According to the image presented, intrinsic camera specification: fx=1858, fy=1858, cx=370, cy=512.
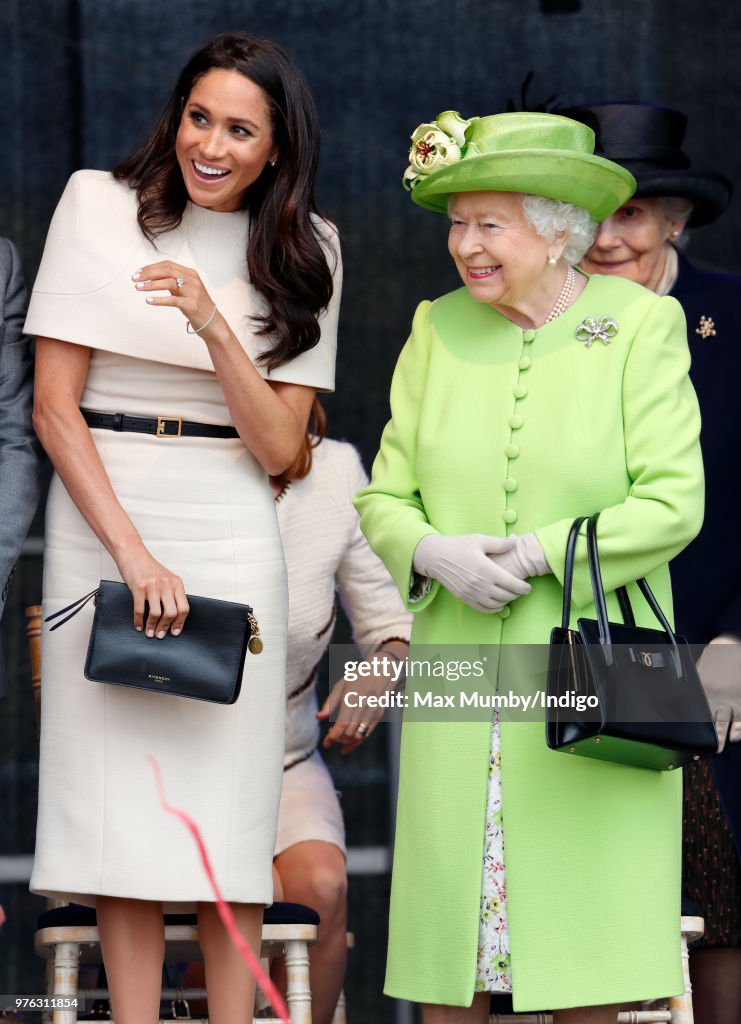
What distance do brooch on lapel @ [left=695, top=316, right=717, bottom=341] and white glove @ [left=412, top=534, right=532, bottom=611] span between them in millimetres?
1035

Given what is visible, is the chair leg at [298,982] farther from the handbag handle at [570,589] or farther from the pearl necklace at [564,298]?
the pearl necklace at [564,298]

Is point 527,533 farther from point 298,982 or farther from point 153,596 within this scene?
point 298,982

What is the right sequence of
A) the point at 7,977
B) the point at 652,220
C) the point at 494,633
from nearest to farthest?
the point at 494,633, the point at 652,220, the point at 7,977

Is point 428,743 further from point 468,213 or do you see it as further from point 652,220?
point 652,220

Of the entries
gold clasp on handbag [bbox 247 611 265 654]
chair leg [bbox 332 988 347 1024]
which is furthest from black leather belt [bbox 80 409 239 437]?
chair leg [bbox 332 988 347 1024]

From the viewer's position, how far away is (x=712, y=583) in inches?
153

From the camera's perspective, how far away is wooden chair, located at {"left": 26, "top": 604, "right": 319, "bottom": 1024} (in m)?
3.41

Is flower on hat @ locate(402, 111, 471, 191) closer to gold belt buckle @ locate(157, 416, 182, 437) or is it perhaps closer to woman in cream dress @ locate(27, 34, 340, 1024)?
woman in cream dress @ locate(27, 34, 340, 1024)

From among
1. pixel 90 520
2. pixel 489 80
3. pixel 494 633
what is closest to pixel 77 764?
pixel 90 520

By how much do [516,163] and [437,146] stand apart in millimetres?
168

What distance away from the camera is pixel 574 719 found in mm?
2947

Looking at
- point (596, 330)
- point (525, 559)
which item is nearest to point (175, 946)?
point (525, 559)

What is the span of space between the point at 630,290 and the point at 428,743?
0.89 metres

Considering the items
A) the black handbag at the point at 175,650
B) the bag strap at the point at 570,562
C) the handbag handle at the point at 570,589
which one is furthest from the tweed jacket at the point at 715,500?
the black handbag at the point at 175,650
